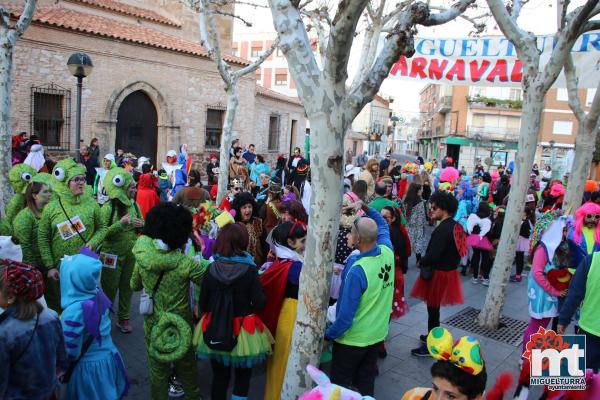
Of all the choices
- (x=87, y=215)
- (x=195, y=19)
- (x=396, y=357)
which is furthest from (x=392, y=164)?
(x=195, y=19)

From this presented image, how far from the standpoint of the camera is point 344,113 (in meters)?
3.02

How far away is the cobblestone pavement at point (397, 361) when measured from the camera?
427cm

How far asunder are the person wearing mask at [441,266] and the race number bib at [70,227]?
11.8 feet

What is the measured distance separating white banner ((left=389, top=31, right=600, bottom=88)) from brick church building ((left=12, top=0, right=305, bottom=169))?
39.3ft

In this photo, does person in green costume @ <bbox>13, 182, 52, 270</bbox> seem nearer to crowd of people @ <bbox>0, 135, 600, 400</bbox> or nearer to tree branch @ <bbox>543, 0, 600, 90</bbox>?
crowd of people @ <bbox>0, 135, 600, 400</bbox>

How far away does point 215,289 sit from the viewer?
3396 mm

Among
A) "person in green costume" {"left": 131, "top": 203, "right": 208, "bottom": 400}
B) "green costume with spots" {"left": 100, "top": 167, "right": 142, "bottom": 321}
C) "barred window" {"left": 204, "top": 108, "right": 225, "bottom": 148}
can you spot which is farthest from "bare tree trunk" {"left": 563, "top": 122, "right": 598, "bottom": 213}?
"barred window" {"left": 204, "top": 108, "right": 225, "bottom": 148}

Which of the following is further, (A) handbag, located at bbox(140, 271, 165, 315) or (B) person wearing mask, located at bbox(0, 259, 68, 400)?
(A) handbag, located at bbox(140, 271, 165, 315)

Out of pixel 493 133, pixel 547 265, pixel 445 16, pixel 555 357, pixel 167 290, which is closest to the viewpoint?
pixel 555 357

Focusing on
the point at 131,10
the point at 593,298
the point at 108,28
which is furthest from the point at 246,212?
the point at 131,10

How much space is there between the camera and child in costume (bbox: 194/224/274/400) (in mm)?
3391

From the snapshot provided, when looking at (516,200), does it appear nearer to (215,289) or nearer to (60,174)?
(215,289)

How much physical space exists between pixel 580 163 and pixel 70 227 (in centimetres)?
793

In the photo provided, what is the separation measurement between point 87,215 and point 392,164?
1010cm
